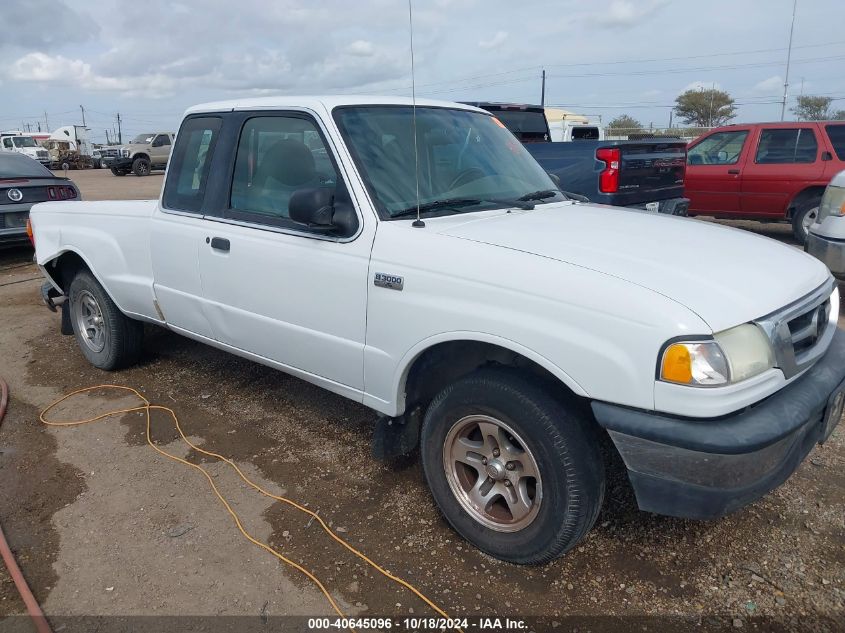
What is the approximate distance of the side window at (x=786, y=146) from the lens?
932 cm

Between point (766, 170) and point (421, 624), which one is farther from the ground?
point (766, 170)

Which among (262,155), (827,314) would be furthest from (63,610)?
(827,314)

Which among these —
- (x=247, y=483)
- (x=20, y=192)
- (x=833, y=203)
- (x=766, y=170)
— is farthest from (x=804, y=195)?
(x=20, y=192)

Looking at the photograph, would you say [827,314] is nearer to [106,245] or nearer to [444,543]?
[444,543]

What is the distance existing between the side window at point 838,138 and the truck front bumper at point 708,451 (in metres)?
8.37

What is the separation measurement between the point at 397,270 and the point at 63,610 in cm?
193

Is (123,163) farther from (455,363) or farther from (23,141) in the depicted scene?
(455,363)

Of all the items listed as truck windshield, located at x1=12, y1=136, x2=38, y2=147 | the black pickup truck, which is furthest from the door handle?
truck windshield, located at x1=12, y1=136, x2=38, y2=147

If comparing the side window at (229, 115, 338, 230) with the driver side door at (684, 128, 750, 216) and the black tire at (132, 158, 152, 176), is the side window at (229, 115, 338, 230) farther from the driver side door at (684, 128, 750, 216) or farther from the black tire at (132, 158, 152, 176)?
the black tire at (132, 158, 152, 176)

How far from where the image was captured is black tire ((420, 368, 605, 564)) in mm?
2443

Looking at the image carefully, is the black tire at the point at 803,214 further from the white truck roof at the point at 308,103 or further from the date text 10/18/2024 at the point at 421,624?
the date text 10/18/2024 at the point at 421,624

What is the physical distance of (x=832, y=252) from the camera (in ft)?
19.1

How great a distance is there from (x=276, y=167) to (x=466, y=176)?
1.03m

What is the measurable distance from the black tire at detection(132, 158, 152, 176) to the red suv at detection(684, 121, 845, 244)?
28225mm
